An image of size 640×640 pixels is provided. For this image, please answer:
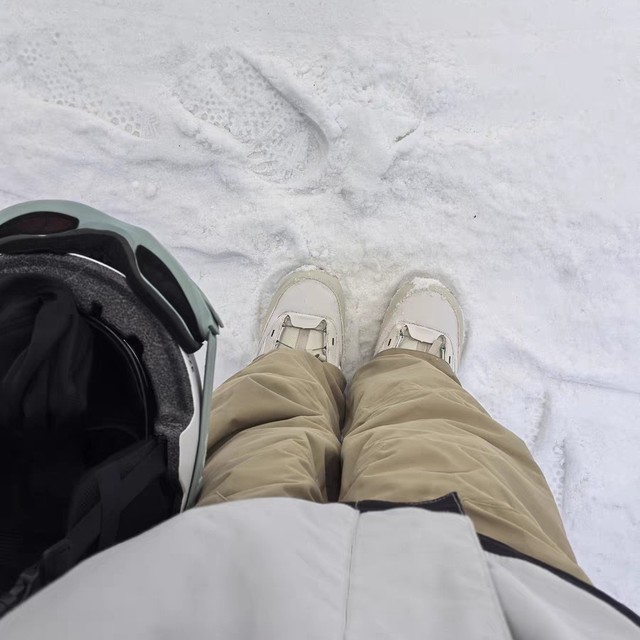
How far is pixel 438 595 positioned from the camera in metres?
0.40

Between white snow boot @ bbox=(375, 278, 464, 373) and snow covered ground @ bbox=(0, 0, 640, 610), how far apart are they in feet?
0.12

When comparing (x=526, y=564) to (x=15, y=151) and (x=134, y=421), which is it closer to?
(x=134, y=421)

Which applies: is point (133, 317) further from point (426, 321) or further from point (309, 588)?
point (426, 321)

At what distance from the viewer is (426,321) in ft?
Result: 3.73

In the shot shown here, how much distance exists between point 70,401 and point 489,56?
3.29 ft

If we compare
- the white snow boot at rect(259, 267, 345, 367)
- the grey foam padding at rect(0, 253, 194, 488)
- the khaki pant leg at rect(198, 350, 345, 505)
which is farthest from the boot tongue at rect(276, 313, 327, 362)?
the grey foam padding at rect(0, 253, 194, 488)

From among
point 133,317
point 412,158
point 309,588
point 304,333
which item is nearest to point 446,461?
point 309,588

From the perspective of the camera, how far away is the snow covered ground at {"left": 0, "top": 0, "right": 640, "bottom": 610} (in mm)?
1043

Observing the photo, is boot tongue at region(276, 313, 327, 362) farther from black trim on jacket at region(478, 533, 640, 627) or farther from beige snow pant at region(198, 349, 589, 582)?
black trim on jacket at region(478, 533, 640, 627)

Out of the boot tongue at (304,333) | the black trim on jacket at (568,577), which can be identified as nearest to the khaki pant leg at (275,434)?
the boot tongue at (304,333)

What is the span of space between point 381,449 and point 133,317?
0.37m

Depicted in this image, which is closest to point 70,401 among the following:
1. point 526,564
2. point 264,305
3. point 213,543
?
point 213,543

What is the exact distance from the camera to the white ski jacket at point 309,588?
365 mm

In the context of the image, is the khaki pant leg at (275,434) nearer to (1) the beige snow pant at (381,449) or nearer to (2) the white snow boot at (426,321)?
(1) the beige snow pant at (381,449)
